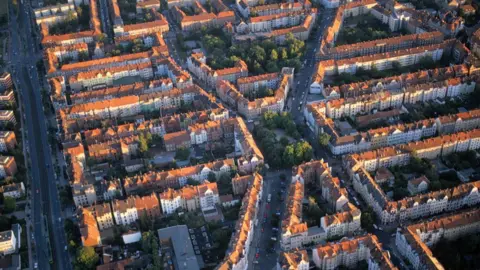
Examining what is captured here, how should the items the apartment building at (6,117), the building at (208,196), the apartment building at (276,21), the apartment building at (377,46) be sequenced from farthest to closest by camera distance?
the apartment building at (276,21) → the apartment building at (377,46) → the apartment building at (6,117) → the building at (208,196)

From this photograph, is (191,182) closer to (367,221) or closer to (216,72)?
(367,221)

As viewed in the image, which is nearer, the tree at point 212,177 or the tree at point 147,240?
the tree at point 147,240

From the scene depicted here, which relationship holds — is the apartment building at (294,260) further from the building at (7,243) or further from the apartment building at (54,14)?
the apartment building at (54,14)

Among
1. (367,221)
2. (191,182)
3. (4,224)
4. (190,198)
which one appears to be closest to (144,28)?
(191,182)

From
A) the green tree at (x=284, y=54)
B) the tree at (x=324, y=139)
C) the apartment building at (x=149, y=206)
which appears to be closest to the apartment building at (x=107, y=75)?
the green tree at (x=284, y=54)

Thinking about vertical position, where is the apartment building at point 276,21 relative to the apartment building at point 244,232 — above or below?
Answer: above

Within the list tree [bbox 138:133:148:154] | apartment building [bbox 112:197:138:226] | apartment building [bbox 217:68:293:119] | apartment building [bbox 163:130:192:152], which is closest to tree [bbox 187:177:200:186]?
apartment building [bbox 112:197:138:226]

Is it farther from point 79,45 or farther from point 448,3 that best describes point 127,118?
point 448,3
